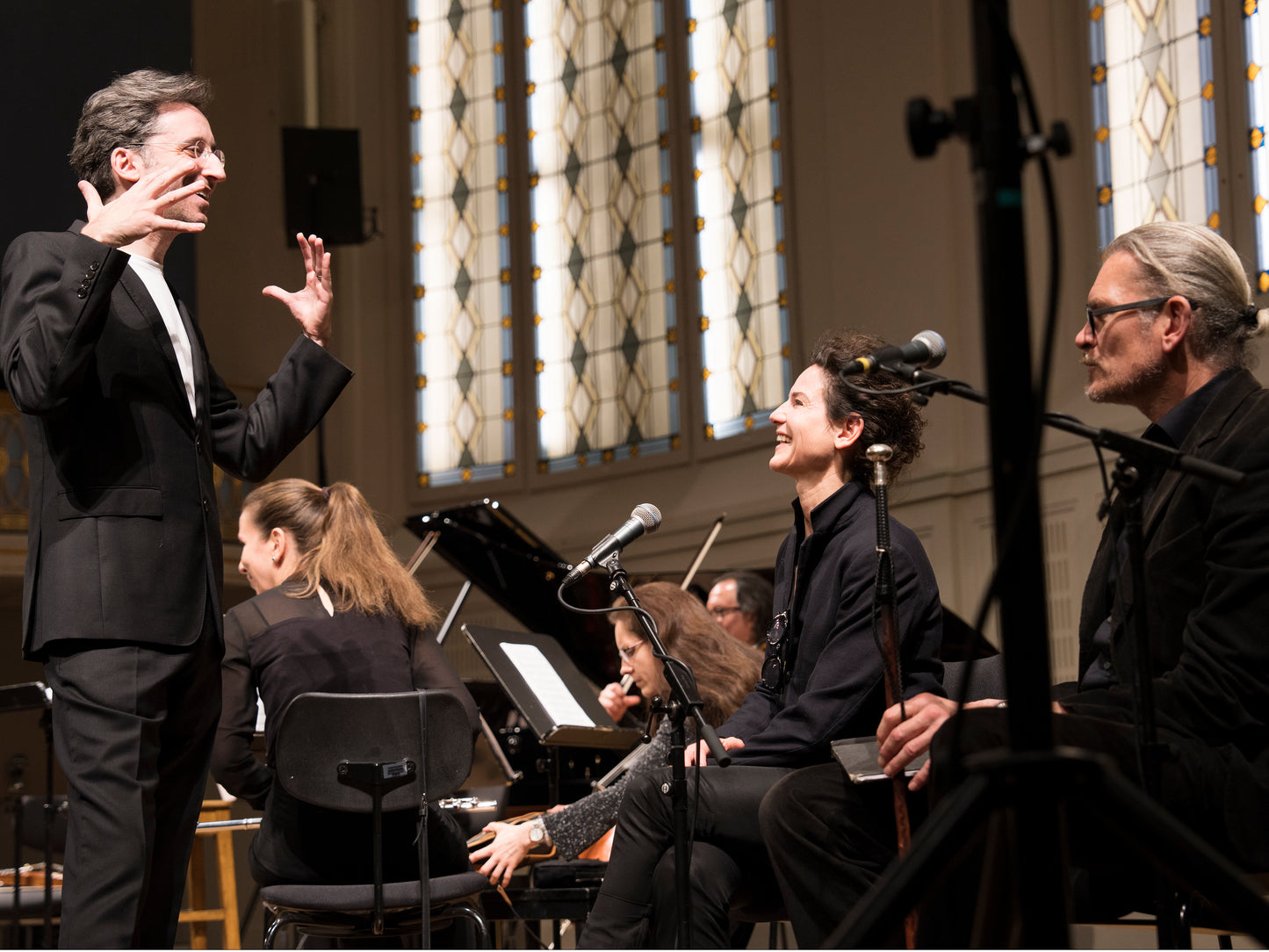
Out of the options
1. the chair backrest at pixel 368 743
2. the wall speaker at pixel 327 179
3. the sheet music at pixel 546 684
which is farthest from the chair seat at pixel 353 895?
the wall speaker at pixel 327 179

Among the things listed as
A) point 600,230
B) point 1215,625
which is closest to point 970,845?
point 1215,625

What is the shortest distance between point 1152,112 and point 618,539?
5.27 m

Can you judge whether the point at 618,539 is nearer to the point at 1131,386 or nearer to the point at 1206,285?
the point at 1131,386

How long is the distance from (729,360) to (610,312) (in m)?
1.01

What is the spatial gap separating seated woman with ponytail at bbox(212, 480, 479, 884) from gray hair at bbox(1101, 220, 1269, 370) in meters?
1.78

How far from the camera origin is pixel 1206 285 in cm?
247

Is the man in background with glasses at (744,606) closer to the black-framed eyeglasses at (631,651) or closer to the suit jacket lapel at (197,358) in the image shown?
the black-framed eyeglasses at (631,651)

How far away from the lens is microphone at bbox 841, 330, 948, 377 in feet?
6.68

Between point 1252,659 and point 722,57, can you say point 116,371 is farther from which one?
point 722,57

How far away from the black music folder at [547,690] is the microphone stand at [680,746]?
53.2 inches

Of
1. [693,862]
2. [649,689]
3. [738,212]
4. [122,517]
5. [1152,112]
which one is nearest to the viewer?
[122,517]

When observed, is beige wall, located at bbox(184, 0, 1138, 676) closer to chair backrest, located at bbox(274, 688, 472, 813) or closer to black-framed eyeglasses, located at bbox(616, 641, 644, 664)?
black-framed eyeglasses, located at bbox(616, 641, 644, 664)

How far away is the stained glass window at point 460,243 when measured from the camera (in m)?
9.83

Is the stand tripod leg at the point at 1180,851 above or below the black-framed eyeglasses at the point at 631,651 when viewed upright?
above
